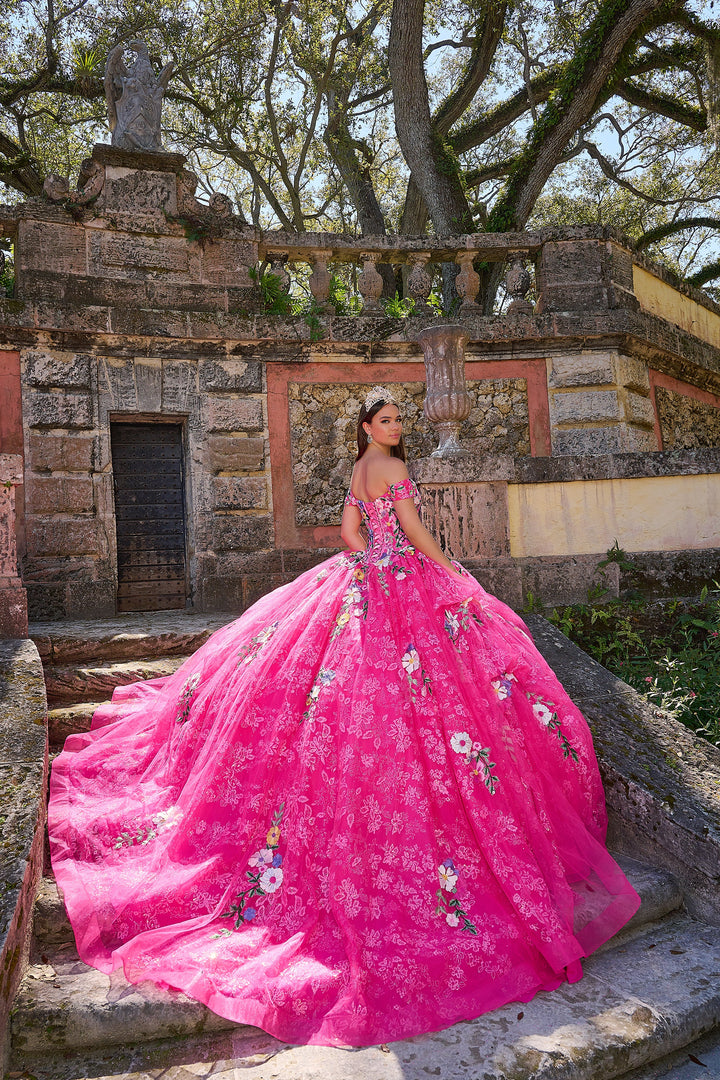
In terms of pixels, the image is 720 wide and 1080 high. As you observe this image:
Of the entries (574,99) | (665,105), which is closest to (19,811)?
(574,99)

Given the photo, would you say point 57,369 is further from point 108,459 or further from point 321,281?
point 321,281

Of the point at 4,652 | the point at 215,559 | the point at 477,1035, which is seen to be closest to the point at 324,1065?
the point at 477,1035

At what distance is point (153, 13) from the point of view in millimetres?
11297

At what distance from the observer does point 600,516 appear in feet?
15.0

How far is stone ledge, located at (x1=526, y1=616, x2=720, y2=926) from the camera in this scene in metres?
2.48

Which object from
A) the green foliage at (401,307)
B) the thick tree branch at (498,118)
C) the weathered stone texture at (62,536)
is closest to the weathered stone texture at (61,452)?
the weathered stone texture at (62,536)

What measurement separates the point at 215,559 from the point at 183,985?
16.2 ft

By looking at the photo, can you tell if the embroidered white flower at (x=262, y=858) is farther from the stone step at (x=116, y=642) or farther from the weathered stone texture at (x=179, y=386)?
the weathered stone texture at (x=179, y=386)

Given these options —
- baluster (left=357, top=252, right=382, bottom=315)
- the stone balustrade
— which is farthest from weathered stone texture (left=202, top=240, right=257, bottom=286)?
baluster (left=357, top=252, right=382, bottom=315)

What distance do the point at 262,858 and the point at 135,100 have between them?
7.07 metres

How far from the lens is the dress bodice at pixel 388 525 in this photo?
307 cm

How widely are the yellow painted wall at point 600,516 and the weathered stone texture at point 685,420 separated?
144 inches

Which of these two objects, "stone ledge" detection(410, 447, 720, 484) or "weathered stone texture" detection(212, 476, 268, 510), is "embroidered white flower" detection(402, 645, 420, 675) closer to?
"stone ledge" detection(410, 447, 720, 484)

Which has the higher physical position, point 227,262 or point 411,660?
point 227,262
